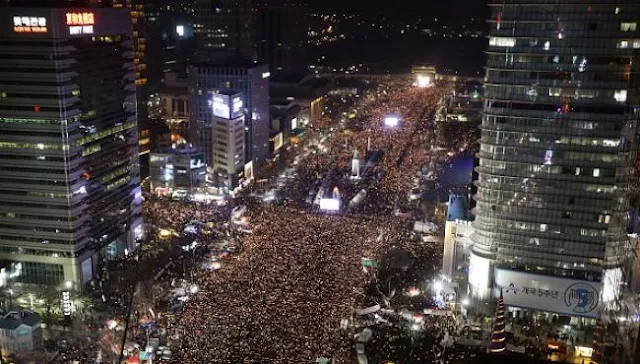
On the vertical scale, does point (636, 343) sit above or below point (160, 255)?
above

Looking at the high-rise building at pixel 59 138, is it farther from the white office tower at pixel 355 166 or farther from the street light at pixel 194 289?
the white office tower at pixel 355 166

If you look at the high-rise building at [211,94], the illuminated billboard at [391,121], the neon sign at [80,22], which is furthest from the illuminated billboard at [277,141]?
the neon sign at [80,22]

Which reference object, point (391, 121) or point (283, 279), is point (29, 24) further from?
point (391, 121)

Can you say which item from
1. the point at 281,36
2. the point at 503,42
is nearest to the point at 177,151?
the point at 503,42

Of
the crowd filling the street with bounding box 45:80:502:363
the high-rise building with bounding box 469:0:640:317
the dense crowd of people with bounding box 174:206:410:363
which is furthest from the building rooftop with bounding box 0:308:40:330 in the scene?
the high-rise building with bounding box 469:0:640:317

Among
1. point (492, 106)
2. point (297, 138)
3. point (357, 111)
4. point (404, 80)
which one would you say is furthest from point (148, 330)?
point (404, 80)

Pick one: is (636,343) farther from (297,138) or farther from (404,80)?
(404,80)
